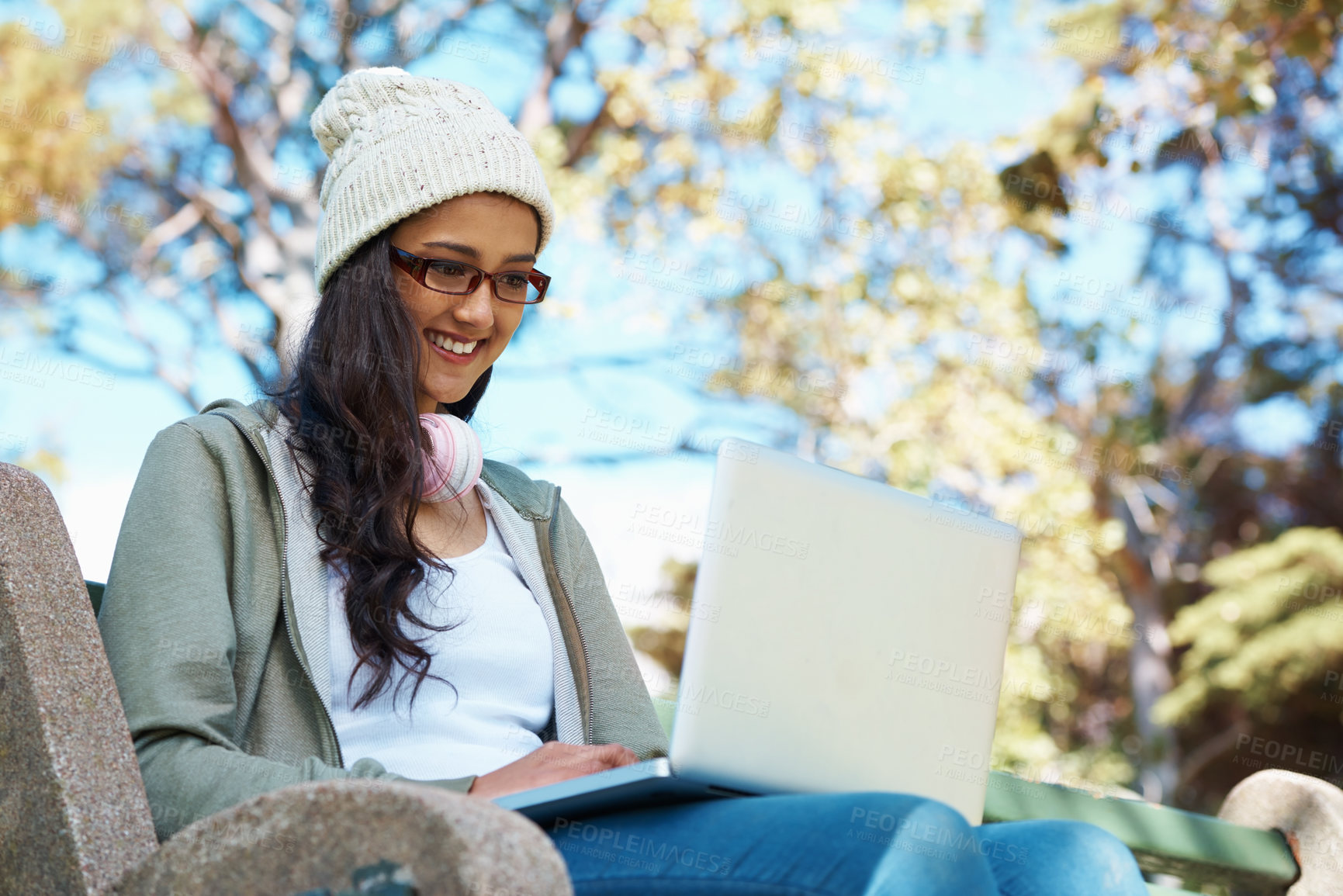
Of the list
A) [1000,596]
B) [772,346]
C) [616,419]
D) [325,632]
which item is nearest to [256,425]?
[325,632]

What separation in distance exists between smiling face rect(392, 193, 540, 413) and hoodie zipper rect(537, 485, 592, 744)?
11.0 inches

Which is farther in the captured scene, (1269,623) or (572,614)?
(1269,623)

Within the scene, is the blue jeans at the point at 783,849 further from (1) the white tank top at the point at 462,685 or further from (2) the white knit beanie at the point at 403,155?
(2) the white knit beanie at the point at 403,155

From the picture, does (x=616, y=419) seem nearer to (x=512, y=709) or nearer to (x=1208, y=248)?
(x=1208, y=248)

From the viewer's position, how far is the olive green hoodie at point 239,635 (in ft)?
4.67

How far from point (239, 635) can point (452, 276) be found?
707 mm

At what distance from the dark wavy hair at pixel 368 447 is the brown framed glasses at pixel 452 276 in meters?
0.04

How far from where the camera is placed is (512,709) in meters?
1.85

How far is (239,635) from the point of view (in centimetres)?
164

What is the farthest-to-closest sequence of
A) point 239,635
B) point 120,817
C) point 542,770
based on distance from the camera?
point 239,635
point 542,770
point 120,817

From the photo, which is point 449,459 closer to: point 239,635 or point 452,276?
point 452,276

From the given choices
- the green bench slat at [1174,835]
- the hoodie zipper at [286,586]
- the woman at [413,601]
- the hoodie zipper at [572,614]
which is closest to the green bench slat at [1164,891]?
the green bench slat at [1174,835]

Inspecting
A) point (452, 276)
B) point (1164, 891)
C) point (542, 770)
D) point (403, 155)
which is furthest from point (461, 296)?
point (1164, 891)

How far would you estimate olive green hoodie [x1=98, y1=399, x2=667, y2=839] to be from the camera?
142 centimetres
